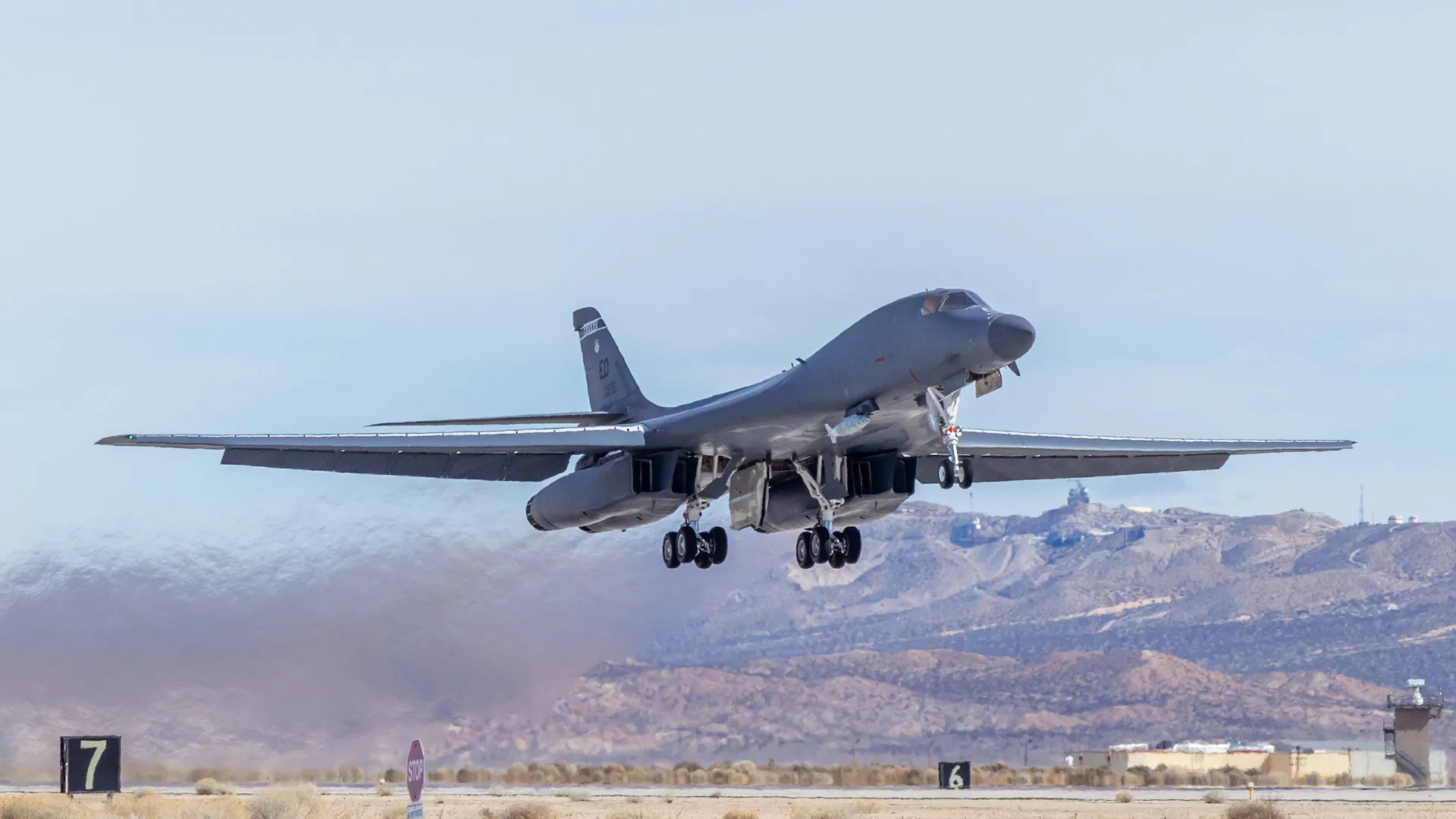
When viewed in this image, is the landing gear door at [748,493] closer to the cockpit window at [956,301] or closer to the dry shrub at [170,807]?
the cockpit window at [956,301]

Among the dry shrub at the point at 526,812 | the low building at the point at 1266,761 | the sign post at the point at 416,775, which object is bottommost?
the low building at the point at 1266,761

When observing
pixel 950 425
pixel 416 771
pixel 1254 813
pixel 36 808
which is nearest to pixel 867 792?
pixel 1254 813

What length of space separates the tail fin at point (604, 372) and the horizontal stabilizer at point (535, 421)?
1.22 ft

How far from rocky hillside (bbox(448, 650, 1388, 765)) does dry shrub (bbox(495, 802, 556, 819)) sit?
47.1ft

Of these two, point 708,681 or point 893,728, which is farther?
point 893,728

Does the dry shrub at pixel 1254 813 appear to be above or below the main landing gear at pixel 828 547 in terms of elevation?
below

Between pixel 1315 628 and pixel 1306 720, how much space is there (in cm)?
4124

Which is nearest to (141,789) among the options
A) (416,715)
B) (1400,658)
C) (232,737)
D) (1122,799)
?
(232,737)

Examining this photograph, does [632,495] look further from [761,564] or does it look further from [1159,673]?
[1159,673]

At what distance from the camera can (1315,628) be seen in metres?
160

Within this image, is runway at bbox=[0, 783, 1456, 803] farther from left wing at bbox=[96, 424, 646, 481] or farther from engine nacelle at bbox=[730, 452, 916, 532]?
engine nacelle at bbox=[730, 452, 916, 532]

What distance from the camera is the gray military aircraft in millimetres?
31641

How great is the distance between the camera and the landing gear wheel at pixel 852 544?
1506 inches

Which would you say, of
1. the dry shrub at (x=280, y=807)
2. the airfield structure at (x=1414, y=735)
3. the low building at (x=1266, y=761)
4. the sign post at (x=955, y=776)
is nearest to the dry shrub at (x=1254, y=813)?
the sign post at (x=955, y=776)
